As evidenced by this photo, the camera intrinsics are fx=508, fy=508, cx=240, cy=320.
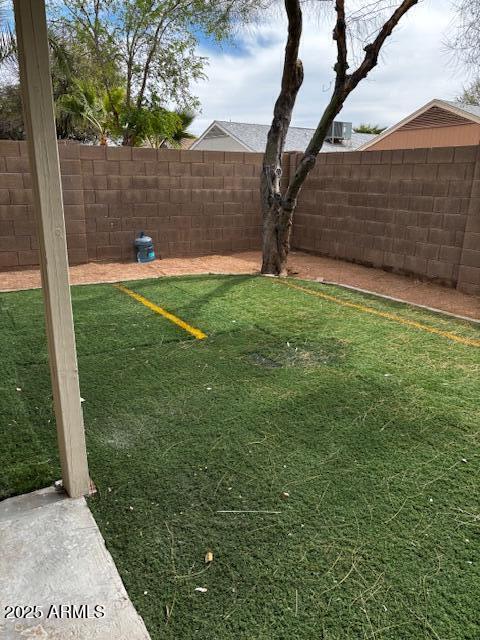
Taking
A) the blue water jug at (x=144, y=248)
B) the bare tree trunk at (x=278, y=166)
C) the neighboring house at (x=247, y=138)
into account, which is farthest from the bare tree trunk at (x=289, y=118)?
the neighboring house at (x=247, y=138)

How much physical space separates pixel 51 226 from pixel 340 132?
2469 cm

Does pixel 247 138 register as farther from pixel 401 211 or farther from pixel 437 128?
pixel 401 211

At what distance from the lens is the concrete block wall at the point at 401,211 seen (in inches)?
270

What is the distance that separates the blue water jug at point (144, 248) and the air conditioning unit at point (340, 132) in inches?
689

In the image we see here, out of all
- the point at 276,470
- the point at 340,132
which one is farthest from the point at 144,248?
the point at 340,132

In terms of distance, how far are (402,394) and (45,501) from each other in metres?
2.47

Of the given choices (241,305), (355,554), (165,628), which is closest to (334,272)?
(241,305)

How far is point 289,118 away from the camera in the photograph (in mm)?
7684

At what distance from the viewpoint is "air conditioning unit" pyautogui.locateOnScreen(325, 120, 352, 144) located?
24.2 metres

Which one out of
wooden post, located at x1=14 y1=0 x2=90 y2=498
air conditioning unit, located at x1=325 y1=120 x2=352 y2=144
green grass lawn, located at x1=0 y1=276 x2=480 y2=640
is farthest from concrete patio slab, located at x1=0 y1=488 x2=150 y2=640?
air conditioning unit, located at x1=325 y1=120 x2=352 y2=144

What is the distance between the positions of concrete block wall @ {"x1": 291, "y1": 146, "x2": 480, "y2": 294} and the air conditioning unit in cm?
1587

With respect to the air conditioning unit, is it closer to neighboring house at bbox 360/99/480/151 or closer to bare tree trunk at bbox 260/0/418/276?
neighboring house at bbox 360/99/480/151

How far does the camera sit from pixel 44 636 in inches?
67.4

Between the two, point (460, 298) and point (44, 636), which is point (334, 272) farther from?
point (44, 636)
